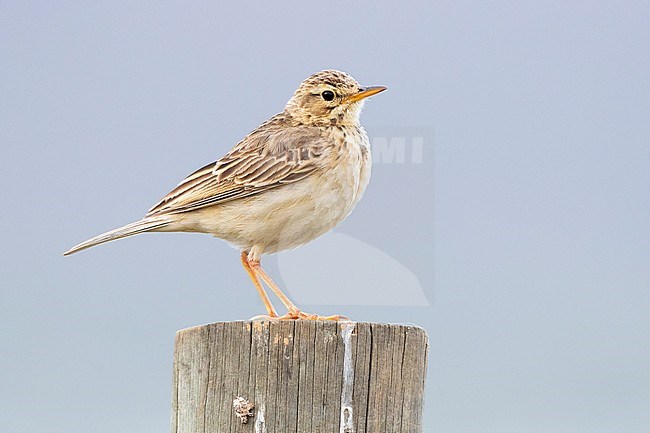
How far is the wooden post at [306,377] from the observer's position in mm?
4441

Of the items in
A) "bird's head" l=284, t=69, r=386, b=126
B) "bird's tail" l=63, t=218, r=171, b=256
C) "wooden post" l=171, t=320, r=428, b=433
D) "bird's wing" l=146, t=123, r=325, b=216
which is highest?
"bird's head" l=284, t=69, r=386, b=126

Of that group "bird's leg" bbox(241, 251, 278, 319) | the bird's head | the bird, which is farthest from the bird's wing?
"bird's leg" bbox(241, 251, 278, 319)

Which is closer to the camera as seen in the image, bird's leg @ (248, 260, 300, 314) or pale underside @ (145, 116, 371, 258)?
bird's leg @ (248, 260, 300, 314)

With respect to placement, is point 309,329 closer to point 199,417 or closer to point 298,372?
point 298,372

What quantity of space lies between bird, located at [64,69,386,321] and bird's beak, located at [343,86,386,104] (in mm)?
16

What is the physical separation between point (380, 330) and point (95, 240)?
110 inches

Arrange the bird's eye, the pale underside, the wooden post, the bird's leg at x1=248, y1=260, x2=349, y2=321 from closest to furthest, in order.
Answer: the wooden post
the bird's leg at x1=248, y1=260, x2=349, y2=321
the pale underside
the bird's eye

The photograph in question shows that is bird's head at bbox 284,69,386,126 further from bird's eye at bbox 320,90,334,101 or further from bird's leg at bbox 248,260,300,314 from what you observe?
bird's leg at bbox 248,260,300,314

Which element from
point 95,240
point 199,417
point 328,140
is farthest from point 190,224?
point 199,417

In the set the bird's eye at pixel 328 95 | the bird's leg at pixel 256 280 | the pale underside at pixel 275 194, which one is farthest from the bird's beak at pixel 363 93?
the bird's leg at pixel 256 280

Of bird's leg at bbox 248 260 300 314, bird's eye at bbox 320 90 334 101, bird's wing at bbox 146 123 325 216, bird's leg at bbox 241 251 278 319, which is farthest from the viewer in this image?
bird's eye at bbox 320 90 334 101

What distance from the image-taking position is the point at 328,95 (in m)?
7.48

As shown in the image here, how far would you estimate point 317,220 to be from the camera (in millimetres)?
6730

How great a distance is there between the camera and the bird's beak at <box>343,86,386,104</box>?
7.33 metres
